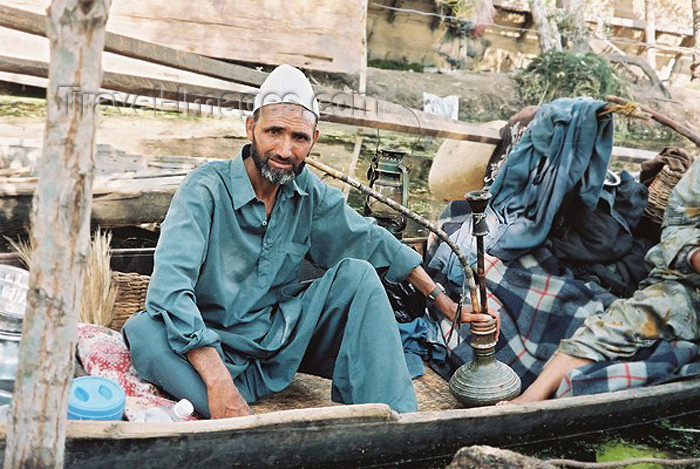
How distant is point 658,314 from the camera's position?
3.90 m

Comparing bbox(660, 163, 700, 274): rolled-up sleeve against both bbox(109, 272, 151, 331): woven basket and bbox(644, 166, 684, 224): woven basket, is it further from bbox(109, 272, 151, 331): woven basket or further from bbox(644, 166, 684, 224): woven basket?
bbox(109, 272, 151, 331): woven basket

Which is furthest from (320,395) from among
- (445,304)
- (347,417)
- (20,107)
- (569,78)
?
(569,78)

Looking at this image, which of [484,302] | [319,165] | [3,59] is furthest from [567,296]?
[3,59]

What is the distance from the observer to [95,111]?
6.42 ft

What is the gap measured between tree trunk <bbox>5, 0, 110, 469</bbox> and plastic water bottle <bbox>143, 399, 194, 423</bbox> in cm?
64

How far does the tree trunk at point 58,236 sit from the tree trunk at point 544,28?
1132 centimetres

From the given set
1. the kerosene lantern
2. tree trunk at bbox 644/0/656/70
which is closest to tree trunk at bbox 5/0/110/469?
the kerosene lantern

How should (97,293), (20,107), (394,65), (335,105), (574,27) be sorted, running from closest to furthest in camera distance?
(97,293)
(335,105)
(20,107)
(574,27)
(394,65)

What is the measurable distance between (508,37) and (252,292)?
11.7m

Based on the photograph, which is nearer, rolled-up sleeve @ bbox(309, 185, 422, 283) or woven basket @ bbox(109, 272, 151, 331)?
rolled-up sleeve @ bbox(309, 185, 422, 283)

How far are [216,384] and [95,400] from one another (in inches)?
15.7

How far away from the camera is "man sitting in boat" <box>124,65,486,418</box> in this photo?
293 centimetres

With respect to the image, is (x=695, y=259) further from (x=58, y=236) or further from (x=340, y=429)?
(x=58, y=236)

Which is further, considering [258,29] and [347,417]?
[258,29]
